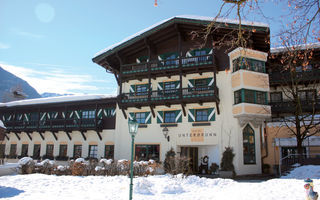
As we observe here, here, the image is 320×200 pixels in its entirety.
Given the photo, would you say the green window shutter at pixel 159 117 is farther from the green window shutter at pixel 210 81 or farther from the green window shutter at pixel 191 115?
the green window shutter at pixel 210 81

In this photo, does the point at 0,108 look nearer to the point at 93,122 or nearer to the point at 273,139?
the point at 93,122

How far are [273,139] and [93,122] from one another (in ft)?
49.8

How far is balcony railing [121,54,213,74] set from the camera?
20.5m

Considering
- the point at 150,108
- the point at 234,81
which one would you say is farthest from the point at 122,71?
the point at 234,81

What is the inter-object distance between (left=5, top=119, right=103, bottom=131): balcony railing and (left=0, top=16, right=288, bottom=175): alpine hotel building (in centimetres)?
10

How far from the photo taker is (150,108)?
22547 mm

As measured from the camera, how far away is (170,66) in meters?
21.3

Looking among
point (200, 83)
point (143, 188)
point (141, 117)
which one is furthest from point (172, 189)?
point (141, 117)

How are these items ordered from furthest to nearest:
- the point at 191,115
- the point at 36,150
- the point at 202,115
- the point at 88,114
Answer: the point at 36,150 < the point at 88,114 < the point at 191,115 < the point at 202,115

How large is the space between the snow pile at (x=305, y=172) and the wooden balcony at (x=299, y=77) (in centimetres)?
709

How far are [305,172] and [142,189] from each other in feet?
32.1

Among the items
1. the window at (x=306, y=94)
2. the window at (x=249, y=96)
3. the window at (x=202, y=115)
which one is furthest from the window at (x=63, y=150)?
the window at (x=306, y=94)

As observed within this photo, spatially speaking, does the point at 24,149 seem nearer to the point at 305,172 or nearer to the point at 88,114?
the point at 88,114

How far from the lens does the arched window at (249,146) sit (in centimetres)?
1948
